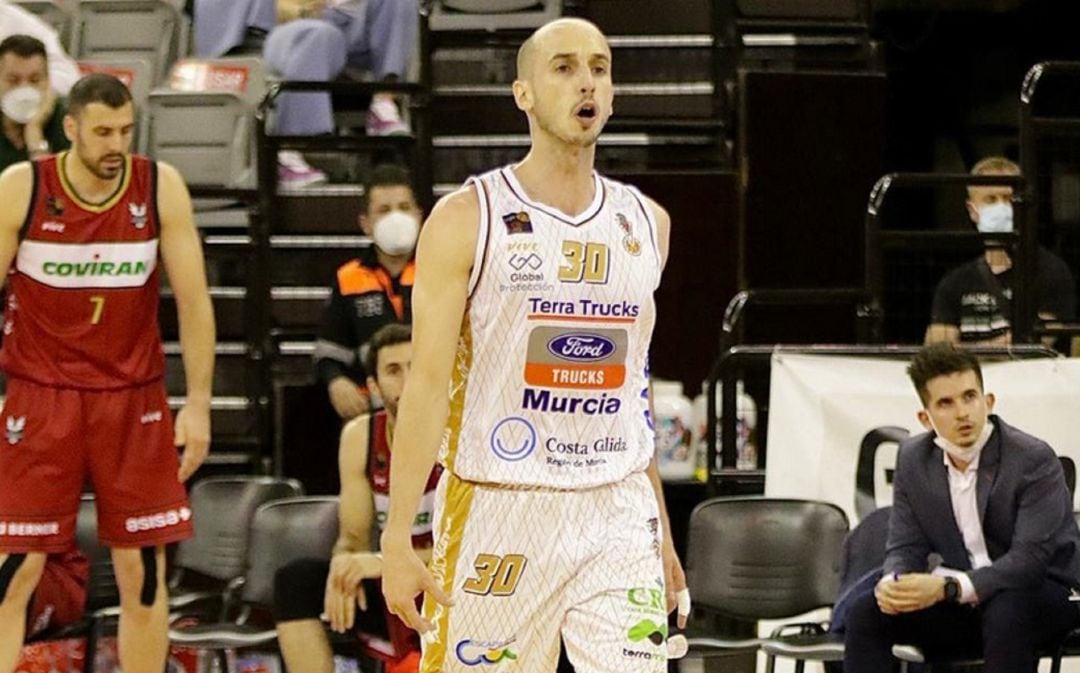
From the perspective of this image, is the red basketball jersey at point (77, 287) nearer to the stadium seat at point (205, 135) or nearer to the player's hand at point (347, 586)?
the player's hand at point (347, 586)

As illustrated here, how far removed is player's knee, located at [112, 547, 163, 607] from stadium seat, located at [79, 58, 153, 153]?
12.1ft

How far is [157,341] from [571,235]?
98.8 inches

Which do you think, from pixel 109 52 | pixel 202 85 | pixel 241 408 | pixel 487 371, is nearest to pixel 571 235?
pixel 487 371

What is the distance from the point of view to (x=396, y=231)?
25.5 ft

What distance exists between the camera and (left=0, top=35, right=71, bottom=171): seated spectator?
816 centimetres

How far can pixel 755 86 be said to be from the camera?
9477 millimetres

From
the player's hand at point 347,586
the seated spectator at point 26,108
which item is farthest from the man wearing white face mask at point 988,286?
the seated spectator at point 26,108

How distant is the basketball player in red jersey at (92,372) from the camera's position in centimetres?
621

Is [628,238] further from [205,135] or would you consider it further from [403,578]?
[205,135]

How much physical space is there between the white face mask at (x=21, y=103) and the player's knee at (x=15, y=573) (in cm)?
254

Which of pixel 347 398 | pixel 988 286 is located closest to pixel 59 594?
pixel 347 398

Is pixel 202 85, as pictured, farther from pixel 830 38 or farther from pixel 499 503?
pixel 499 503

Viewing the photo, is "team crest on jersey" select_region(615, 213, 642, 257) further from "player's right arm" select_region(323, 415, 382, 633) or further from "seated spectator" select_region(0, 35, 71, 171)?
"seated spectator" select_region(0, 35, 71, 171)

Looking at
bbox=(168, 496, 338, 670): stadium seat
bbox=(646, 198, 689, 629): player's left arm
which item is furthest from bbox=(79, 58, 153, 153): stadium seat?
bbox=(646, 198, 689, 629): player's left arm
